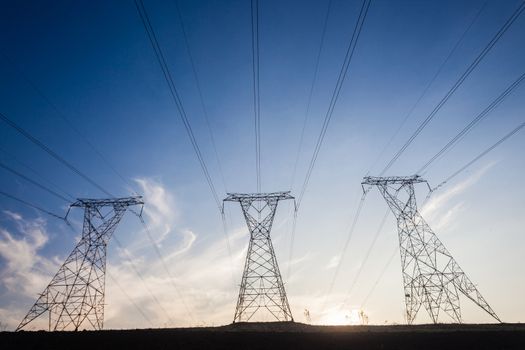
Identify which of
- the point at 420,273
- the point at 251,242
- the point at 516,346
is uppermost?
the point at 251,242

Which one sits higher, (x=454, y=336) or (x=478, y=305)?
(x=478, y=305)

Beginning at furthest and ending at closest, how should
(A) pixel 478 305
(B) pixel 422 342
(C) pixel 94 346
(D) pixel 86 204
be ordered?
(D) pixel 86 204, (A) pixel 478 305, (B) pixel 422 342, (C) pixel 94 346

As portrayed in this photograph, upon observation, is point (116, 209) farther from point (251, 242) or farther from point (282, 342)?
point (282, 342)

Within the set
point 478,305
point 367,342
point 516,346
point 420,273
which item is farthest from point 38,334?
point 478,305

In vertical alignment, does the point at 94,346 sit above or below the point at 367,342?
above

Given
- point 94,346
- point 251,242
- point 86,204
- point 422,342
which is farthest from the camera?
point 86,204

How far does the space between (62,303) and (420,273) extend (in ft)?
87.8

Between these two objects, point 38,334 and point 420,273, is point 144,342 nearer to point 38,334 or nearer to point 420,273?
point 38,334

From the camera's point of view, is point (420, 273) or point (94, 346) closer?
point (94, 346)

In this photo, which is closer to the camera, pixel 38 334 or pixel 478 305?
pixel 38 334

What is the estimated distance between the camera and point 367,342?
13.6 m

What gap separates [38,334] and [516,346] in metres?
20.4

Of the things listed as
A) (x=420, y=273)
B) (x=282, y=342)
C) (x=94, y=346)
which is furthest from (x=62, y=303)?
(x=420, y=273)

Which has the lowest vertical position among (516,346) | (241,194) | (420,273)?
(516,346)
